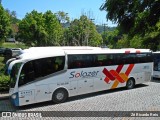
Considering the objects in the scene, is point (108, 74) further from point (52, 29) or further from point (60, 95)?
point (52, 29)

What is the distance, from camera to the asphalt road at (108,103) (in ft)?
37.7

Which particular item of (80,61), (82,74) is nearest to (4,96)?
(82,74)

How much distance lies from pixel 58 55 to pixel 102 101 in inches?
129

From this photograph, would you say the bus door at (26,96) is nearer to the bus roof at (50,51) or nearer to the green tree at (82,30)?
the bus roof at (50,51)

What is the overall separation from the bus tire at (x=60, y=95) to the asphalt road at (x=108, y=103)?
26 centimetres

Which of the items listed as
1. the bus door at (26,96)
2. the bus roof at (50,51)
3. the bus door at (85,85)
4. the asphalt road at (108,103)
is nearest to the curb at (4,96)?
the asphalt road at (108,103)

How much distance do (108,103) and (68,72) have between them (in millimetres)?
2563

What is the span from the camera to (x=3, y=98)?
13445 millimetres

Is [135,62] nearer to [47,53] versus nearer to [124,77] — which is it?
[124,77]

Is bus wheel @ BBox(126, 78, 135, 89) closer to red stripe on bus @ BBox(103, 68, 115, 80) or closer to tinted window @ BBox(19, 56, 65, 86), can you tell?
red stripe on bus @ BBox(103, 68, 115, 80)

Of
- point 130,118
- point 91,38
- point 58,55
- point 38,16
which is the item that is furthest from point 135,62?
point 38,16

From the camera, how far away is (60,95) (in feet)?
42.0

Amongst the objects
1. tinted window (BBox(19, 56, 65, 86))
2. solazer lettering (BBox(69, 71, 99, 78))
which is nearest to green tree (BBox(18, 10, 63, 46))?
solazer lettering (BBox(69, 71, 99, 78))

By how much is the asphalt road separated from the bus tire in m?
0.26
